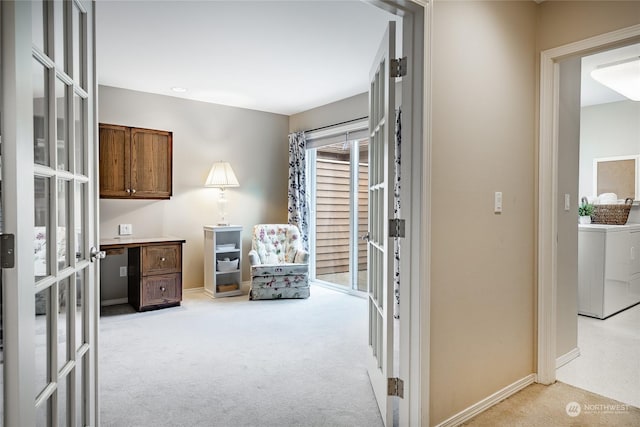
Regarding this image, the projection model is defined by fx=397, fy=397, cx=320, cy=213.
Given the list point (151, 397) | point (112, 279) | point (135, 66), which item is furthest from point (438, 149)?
point (112, 279)

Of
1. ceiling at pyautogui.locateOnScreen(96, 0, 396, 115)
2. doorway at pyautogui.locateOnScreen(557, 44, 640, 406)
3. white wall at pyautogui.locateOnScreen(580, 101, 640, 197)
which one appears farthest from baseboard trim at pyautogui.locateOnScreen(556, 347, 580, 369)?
white wall at pyautogui.locateOnScreen(580, 101, 640, 197)

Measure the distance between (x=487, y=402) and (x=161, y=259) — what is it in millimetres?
3361

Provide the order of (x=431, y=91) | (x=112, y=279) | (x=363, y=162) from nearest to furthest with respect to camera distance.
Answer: (x=431, y=91) → (x=112, y=279) → (x=363, y=162)

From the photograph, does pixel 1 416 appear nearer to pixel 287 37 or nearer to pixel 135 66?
pixel 287 37

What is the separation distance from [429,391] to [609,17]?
217cm

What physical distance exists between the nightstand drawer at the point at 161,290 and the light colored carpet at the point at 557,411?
10.8 feet

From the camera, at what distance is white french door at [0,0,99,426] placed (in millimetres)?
1065

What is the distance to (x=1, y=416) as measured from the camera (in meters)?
1.07

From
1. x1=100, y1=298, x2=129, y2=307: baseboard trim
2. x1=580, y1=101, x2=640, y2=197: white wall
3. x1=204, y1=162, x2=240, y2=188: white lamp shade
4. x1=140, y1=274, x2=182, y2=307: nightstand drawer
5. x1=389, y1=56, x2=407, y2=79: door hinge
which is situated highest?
x1=580, y1=101, x2=640, y2=197: white wall

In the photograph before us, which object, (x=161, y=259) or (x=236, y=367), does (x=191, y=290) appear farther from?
(x=236, y=367)

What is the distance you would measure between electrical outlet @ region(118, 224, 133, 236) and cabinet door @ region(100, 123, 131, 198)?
459 mm

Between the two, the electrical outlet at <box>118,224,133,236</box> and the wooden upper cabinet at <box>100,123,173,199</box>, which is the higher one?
the wooden upper cabinet at <box>100,123,173,199</box>

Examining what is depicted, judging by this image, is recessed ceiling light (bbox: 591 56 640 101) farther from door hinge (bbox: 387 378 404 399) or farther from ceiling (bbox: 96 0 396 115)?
door hinge (bbox: 387 378 404 399)

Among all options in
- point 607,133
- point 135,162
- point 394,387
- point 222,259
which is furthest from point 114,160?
point 607,133
